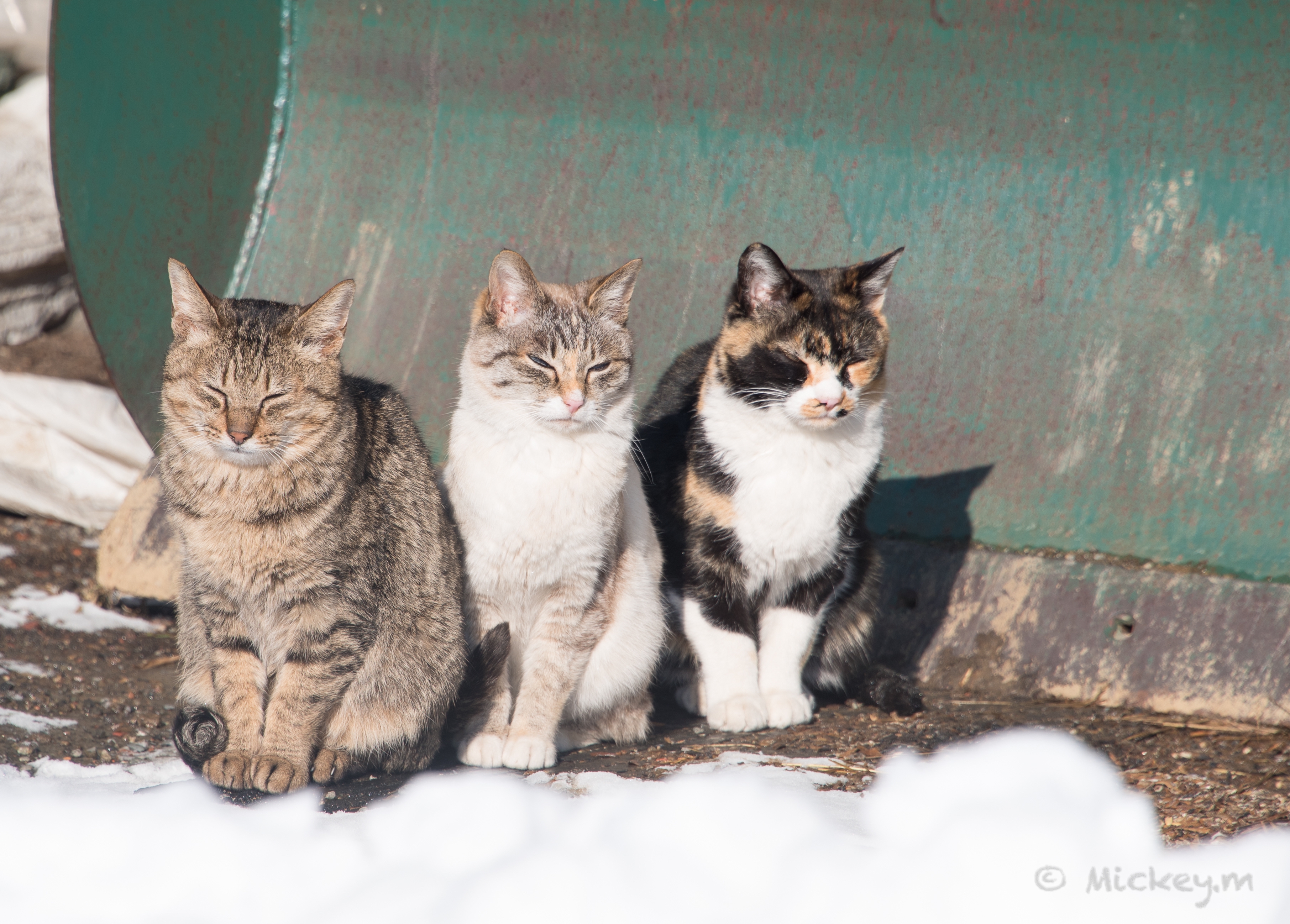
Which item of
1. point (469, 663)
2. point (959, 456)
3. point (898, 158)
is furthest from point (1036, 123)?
point (469, 663)

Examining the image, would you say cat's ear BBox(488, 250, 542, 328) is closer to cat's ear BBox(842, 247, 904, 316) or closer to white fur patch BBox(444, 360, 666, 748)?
white fur patch BBox(444, 360, 666, 748)

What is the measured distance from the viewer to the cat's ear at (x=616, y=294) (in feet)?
8.67

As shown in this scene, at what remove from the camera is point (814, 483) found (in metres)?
2.85

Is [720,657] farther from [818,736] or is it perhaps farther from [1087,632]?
[1087,632]

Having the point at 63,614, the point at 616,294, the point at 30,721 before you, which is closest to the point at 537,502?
the point at 616,294

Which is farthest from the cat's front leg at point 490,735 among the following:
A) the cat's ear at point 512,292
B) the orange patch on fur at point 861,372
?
the orange patch on fur at point 861,372

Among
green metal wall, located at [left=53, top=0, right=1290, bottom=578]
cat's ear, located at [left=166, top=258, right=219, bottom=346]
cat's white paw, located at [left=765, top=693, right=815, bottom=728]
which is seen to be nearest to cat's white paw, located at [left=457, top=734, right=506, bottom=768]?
cat's white paw, located at [left=765, top=693, right=815, bottom=728]

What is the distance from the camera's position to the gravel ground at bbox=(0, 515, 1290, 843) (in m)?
2.43

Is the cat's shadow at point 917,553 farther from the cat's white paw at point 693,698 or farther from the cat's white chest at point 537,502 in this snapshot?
the cat's white chest at point 537,502

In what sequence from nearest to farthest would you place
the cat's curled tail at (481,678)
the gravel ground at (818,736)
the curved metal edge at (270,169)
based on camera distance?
the gravel ground at (818,736) → the cat's curled tail at (481,678) → the curved metal edge at (270,169)

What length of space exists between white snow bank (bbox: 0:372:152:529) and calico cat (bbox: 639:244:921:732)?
2206mm

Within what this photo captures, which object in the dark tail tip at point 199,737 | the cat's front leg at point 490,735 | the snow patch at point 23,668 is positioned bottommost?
the snow patch at point 23,668

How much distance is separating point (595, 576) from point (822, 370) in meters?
0.77

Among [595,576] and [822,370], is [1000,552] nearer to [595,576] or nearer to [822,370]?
[822,370]
